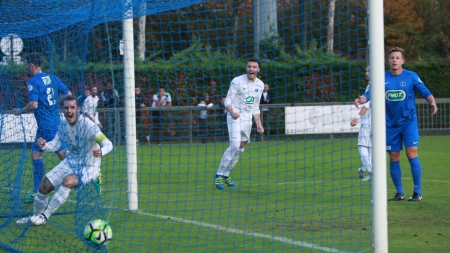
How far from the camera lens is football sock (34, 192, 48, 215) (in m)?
7.93

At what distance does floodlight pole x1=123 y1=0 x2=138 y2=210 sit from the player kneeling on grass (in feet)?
1.77

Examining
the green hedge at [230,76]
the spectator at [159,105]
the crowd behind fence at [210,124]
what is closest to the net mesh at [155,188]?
the crowd behind fence at [210,124]

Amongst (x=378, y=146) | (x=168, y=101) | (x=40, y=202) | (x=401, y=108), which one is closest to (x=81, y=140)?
(x=40, y=202)

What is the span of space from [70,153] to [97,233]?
1.18 m

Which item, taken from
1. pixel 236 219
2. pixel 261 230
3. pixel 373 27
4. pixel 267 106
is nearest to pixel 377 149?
pixel 373 27

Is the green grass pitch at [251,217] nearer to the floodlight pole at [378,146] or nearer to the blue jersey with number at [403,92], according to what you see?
the floodlight pole at [378,146]

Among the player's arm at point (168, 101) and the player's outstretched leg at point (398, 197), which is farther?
the player's arm at point (168, 101)

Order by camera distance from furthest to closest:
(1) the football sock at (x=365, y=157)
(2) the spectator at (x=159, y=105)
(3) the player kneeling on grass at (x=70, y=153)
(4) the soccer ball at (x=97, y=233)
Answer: (2) the spectator at (x=159, y=105)
(1) the football sock at (x=365, y=157)
(3) the player kneeling on grass at (x=70, y=153)
(4) the soccer ball at (x=97, y=233)

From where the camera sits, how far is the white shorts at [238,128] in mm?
11367

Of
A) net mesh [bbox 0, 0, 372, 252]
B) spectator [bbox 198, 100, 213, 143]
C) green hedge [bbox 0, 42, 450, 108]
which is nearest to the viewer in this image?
net mesh [bbox 0, 0, 372, 252]

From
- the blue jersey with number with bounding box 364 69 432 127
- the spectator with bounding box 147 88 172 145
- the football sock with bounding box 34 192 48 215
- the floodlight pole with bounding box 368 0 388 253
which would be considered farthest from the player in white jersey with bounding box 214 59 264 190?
the spectator with bounding box 147 88 172 145

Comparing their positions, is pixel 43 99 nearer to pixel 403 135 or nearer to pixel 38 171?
pixel 38 171

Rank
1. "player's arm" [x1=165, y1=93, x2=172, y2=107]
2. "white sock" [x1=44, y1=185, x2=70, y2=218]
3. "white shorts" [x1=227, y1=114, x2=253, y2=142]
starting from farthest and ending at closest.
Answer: "player's arm" [x1=165, y1=93, x2=172, y2=107]
"white shorts" [x1=227, y1=114, x2=253, y2=142]
"white sock" [x1=44, y1=185, x2=70, y2=218]

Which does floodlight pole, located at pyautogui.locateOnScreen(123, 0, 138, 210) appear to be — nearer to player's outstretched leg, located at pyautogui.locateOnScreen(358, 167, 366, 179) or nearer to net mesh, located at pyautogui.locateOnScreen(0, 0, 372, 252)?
net mesh, located at pyautogui.locateOnScreen(0, 0, 372, 252)
